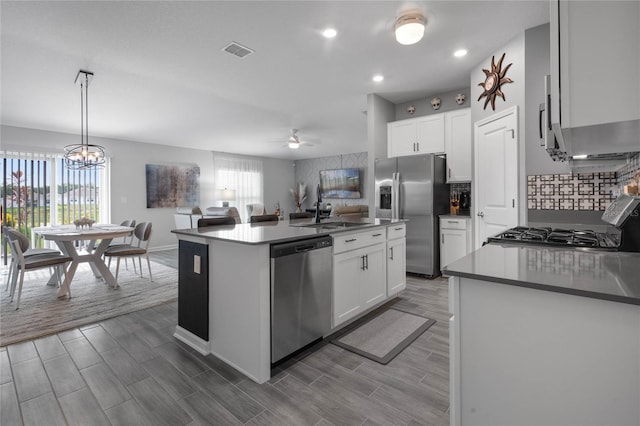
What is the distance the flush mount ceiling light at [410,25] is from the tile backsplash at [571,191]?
68.4 inches

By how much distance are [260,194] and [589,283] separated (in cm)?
942

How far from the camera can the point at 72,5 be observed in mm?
2268

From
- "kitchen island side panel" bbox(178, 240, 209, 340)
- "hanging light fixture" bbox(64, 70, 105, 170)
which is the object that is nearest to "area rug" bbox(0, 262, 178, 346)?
"kitchen island side panel" bbox(178, 240, 209, 340)

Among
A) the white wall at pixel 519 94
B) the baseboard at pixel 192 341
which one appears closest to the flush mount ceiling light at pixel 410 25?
the white wall at pixel 519 94

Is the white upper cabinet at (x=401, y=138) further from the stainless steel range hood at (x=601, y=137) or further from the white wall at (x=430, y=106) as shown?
the stainless steel range hood at (x=601, y=137)

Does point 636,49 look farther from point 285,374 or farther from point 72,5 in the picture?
point 72,5

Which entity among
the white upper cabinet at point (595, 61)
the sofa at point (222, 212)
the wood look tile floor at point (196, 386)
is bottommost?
the wood look tile floor at point (196, 386)

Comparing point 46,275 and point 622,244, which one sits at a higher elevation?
point 622,244

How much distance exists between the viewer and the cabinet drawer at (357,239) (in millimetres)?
2414

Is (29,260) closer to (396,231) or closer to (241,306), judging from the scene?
(241,306)

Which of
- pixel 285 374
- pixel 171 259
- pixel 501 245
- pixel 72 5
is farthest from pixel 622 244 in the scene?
pixel 171 259

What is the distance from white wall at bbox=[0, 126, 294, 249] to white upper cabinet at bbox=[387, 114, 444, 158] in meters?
5.52

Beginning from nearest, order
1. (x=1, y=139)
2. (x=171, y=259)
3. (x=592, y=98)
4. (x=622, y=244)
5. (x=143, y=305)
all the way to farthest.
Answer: (x=592, y=98), (x=622, y=244), (x=143, y=305), (x=1, y=139), (x=171, y=259)

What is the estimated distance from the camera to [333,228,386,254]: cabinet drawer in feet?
7.92
